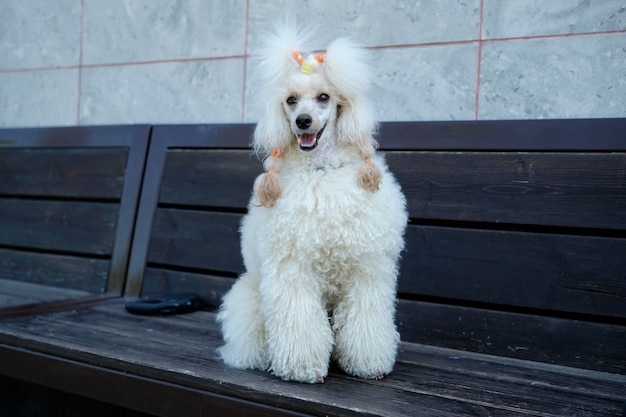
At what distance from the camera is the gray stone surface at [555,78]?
187cm

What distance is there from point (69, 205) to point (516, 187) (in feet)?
6.16

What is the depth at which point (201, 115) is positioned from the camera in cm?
264

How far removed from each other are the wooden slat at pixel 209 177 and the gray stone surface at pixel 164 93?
0.83ft

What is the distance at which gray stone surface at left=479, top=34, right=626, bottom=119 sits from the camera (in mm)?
1869

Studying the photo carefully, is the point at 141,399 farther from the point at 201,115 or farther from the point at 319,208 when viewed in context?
the point at 201,115

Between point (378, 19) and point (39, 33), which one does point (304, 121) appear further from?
point (39, 33)

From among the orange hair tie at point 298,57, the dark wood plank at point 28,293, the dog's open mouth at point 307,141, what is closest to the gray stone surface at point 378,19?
the orange hair tie at point 298,57

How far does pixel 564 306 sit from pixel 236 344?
3.02 ft

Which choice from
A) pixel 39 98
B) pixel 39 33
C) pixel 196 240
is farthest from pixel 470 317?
pixel 39 33

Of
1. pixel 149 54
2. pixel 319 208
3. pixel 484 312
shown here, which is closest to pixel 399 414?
pixel 319 208

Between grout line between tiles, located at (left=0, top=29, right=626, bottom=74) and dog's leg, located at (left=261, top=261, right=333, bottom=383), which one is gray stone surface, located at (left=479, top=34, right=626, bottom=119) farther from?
dog's leg, located at (left=261, top=261, right=333, bottom=383)

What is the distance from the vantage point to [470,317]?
1.86 m

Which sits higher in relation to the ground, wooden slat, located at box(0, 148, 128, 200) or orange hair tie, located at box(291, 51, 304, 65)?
orange hair tie, located at box(291, 51, 304, 65)

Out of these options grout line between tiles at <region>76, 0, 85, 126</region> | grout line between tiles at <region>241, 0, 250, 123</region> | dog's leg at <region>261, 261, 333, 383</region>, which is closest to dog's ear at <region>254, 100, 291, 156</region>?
dog's leg at <region>261, 261, 333, 383</region>
